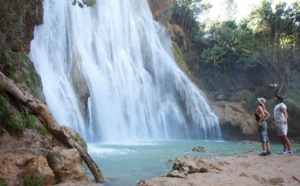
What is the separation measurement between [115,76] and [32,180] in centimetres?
1322

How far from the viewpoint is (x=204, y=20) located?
103ft

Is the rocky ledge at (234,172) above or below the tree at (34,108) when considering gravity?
below

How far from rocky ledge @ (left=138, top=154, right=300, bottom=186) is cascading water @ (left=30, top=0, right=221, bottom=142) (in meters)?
7.24

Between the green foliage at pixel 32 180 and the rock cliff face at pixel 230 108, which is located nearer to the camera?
the green foliage at pixel 32 180

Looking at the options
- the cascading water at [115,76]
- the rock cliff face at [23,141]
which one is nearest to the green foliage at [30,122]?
the rock cliff face at [23,141]

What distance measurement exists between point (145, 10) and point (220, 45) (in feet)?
29.4

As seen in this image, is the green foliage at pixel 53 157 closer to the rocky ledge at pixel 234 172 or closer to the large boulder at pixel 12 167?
the large boulder at pixel 12 167

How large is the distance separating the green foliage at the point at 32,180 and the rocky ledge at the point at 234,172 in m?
1.48

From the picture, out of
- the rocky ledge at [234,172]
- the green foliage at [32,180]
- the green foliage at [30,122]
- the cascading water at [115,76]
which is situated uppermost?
the cascading water at [115,76]

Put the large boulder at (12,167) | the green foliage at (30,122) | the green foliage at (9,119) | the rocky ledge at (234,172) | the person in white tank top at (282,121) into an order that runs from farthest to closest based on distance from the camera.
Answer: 1. the person in white tank top at (282,121)
2. the green foliage at (30,122)
3. the green foliage at (9,119)
4. the rocky ledge at (234,172)
5. the large boulder at (12,167)

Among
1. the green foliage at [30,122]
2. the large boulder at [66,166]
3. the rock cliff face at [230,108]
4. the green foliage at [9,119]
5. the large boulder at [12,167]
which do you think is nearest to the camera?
the large boulder at [12,167]

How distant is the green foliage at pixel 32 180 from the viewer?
3982 millimetres

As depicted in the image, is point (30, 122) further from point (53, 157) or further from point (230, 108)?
point (230, 108)

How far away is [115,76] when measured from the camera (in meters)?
17.0
